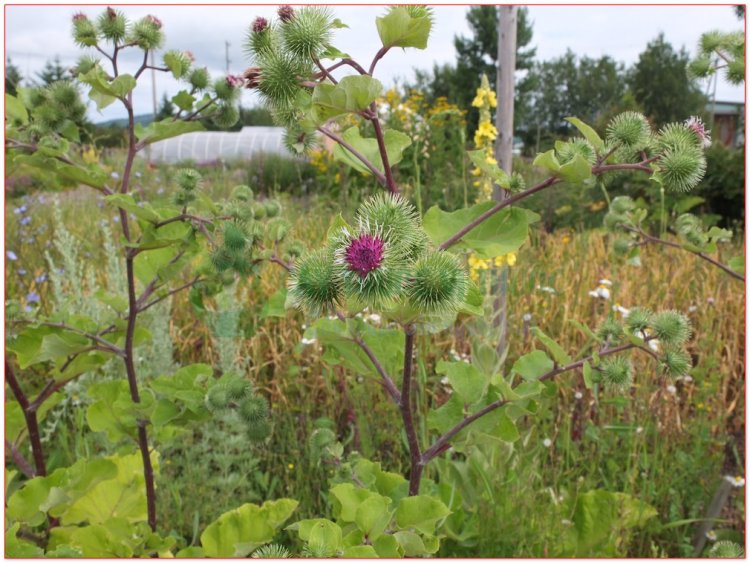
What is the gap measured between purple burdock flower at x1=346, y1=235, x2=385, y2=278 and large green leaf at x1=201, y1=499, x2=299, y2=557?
905 mm

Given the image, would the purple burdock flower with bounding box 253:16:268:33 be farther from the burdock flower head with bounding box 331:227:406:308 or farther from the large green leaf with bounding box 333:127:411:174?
the burdock flower head with bounding box 331:227:406:308

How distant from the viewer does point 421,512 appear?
1.30m

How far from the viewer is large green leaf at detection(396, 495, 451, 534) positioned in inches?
50.6

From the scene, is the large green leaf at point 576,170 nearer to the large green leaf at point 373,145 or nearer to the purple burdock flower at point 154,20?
the large green leaf at point 373,145

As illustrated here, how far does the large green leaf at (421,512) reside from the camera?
4.22 feet

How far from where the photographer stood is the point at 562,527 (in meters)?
2.36

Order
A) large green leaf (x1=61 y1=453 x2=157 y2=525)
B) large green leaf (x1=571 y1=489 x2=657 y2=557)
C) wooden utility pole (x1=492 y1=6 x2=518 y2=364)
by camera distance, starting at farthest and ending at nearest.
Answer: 1. wooden utility pole (x1=492 y1=6 x2=518 y2=364)
2. large green leaf (x1=571 y1=489 x2=657 y2=557)
3. large green leaf (x1=61 y1=453 x2=157 y2=525)

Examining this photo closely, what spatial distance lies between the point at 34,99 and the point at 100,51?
0.89 ft

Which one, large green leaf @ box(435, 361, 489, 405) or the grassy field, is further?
the grassy field

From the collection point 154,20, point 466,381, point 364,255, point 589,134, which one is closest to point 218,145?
point 154,20

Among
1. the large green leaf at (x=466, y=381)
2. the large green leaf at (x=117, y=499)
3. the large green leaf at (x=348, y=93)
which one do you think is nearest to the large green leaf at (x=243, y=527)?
the large green leaf at (x=117, y=499)

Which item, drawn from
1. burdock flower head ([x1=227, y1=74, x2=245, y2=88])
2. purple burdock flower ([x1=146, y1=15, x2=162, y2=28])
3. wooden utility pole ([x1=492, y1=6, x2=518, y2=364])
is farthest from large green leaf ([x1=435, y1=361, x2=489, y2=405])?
wooden utility pole ([x1=492, y1=6, x2=518, y2=364])

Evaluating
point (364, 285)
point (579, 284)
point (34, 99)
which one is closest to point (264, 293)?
point (579, 284)

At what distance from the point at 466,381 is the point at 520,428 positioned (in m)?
1.74
